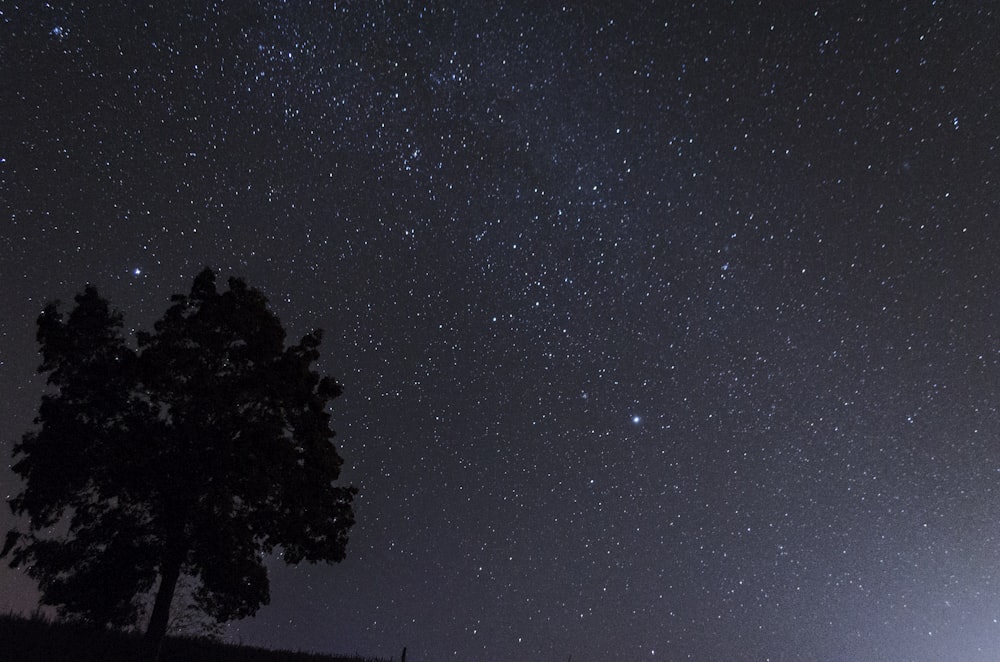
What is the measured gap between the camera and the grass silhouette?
64.2 ft

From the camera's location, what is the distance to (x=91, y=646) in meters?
20.5

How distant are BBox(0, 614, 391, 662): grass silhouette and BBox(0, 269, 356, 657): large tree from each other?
72cm

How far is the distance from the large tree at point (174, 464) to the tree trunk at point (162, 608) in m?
0.03

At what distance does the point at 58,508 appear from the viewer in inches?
810

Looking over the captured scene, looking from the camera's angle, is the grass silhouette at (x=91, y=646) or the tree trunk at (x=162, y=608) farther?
the tree trunk at (x=162, y=608)

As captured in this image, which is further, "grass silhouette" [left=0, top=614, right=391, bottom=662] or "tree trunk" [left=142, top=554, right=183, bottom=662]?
"tree trunk" [left=142, top=554, right=183, bottom=662]

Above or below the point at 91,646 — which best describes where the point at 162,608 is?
above

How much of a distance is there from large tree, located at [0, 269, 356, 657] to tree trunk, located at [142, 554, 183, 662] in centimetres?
3

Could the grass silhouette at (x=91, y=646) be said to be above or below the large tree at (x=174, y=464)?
below

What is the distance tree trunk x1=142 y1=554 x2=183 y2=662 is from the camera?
66.1 feet

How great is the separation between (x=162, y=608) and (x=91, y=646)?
2.01 meters

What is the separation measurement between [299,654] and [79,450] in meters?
8.86

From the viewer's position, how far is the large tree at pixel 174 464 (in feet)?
66.5

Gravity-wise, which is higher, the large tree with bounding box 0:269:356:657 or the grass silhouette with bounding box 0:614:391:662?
the large tree with bounding box 0:269:356:657
